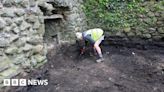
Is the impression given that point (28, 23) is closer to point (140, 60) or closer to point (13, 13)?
point (13, 13)

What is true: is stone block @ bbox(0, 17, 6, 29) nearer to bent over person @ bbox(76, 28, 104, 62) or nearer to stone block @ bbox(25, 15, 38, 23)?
stone block @ bbox(25, 15, 38, 23)

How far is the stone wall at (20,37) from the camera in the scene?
346cm

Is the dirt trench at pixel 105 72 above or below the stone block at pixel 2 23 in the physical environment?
below

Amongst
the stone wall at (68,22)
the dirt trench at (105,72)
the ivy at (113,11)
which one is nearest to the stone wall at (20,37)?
the dirt trench at (105,72)

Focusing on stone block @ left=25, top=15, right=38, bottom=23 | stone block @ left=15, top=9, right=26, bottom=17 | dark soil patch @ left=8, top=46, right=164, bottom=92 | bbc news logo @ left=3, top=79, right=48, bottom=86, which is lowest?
dark soil patch @ left=8, top=46, right=164, bottom=92

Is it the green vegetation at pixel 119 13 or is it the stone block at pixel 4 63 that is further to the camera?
the green vegetation at pixel 119 13

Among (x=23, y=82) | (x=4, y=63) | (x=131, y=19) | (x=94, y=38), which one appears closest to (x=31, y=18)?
(x=4, y=63)

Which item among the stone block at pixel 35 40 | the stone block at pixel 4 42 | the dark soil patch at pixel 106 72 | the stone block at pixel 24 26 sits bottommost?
the dark soil patch at pixel 106 72

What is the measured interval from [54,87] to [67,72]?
62 centimetres

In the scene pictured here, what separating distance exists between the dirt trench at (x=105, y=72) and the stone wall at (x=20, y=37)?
29cm

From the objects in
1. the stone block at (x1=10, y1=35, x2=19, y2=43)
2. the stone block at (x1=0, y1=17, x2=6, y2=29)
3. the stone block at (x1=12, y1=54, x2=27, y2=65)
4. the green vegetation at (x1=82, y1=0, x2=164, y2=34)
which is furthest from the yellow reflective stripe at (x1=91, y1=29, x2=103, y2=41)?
the stone block at (x1=0, y1=17, x2=6, y2=29)

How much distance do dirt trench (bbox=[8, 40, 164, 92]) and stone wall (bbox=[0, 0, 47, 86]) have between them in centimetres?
29

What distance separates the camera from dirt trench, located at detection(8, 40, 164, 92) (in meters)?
3.87

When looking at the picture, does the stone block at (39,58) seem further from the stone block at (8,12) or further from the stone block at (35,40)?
the stone block at (8,12)
